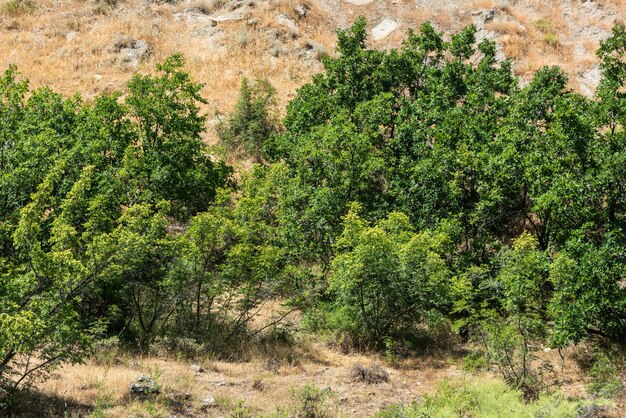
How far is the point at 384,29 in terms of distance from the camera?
1470 inches

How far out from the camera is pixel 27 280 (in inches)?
397

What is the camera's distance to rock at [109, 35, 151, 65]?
3450cm

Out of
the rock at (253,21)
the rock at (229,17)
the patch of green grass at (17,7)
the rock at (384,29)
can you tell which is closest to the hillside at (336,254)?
the rock at (384,29)

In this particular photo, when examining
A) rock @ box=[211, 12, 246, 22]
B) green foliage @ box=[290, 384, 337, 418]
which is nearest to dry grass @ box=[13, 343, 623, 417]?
green foliage @ box=[290, 384, 337, 418]

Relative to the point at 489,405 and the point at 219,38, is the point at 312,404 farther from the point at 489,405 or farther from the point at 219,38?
the point at 219,38

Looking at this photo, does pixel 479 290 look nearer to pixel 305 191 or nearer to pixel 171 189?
pixel 305 191

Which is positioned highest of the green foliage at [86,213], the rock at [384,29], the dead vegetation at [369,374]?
the rock at [384,29]

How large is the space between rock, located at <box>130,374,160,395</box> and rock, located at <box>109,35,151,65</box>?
87.2ft

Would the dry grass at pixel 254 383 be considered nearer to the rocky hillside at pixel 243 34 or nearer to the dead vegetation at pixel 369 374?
the dead vegetation at pixel 369 374

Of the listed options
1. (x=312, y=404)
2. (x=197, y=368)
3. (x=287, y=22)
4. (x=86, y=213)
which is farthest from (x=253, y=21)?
(x=312, y=404)

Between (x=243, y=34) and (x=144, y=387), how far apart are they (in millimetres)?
28496

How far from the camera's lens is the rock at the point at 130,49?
113 feet

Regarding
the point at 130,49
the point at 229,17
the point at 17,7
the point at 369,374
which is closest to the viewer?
the point at 369,374

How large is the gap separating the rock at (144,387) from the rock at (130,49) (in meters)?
26.6
